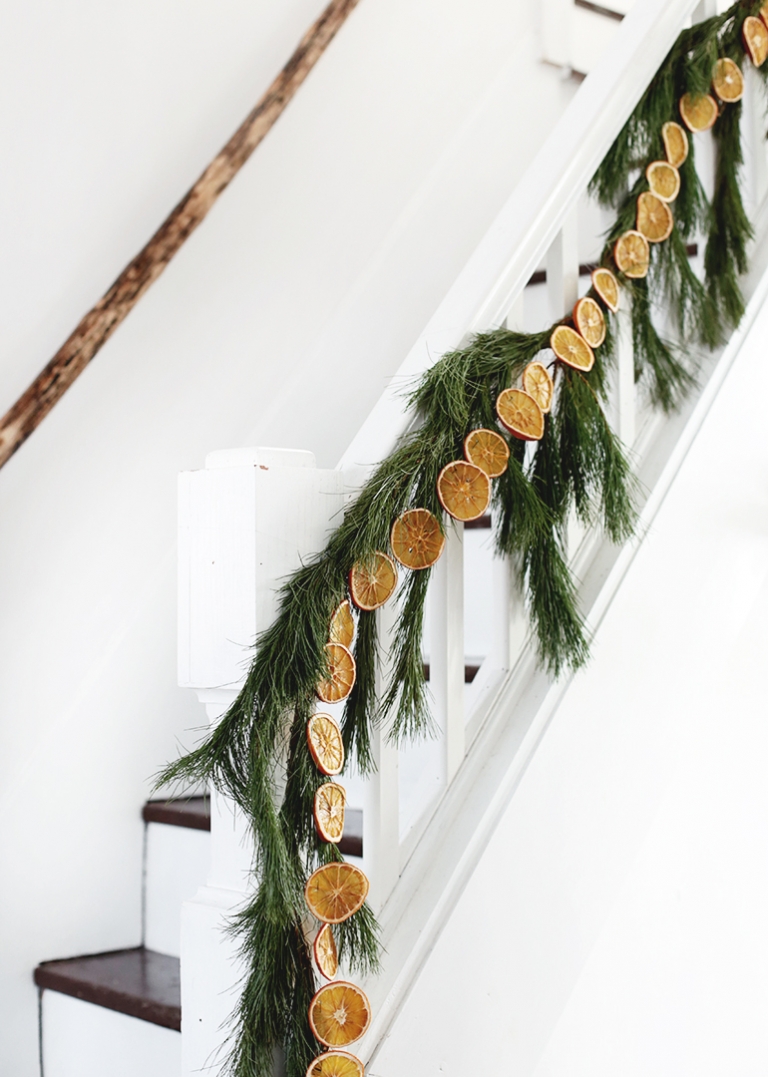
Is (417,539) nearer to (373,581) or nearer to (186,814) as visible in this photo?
(373,581)

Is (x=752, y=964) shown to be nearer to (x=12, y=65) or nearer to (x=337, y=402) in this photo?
(x=337, y=402)

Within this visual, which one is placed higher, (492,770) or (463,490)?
(463,490)

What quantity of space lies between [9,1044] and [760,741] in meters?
1.08

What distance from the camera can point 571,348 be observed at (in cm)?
94

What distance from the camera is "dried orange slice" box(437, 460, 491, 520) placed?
85 cm

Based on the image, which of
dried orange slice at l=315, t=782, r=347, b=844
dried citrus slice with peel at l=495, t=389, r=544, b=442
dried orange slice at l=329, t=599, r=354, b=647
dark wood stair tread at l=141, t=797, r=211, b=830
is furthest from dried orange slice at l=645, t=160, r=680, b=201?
dark wood stair tread at l=141, t=797, r=211, b=830

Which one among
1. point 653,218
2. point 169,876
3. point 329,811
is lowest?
point 169,876

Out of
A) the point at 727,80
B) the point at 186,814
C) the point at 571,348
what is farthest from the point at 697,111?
the point at 186,814

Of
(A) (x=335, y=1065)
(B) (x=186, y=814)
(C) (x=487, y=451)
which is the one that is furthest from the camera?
(B) (x=186, y=814)

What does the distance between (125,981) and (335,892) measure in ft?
2.17

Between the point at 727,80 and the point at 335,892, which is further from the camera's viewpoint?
the point at 727,80

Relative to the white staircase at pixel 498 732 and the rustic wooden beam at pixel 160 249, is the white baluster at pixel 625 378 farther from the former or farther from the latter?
the rustic wooden beam at pixel 160 249

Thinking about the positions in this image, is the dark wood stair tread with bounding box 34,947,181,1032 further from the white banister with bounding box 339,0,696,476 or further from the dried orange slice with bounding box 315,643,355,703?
the white banister with bounding box 339,0,696,476

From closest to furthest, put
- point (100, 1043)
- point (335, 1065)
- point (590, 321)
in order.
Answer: point (335, 1065) → point (590, 321) → point (100, 1043)
